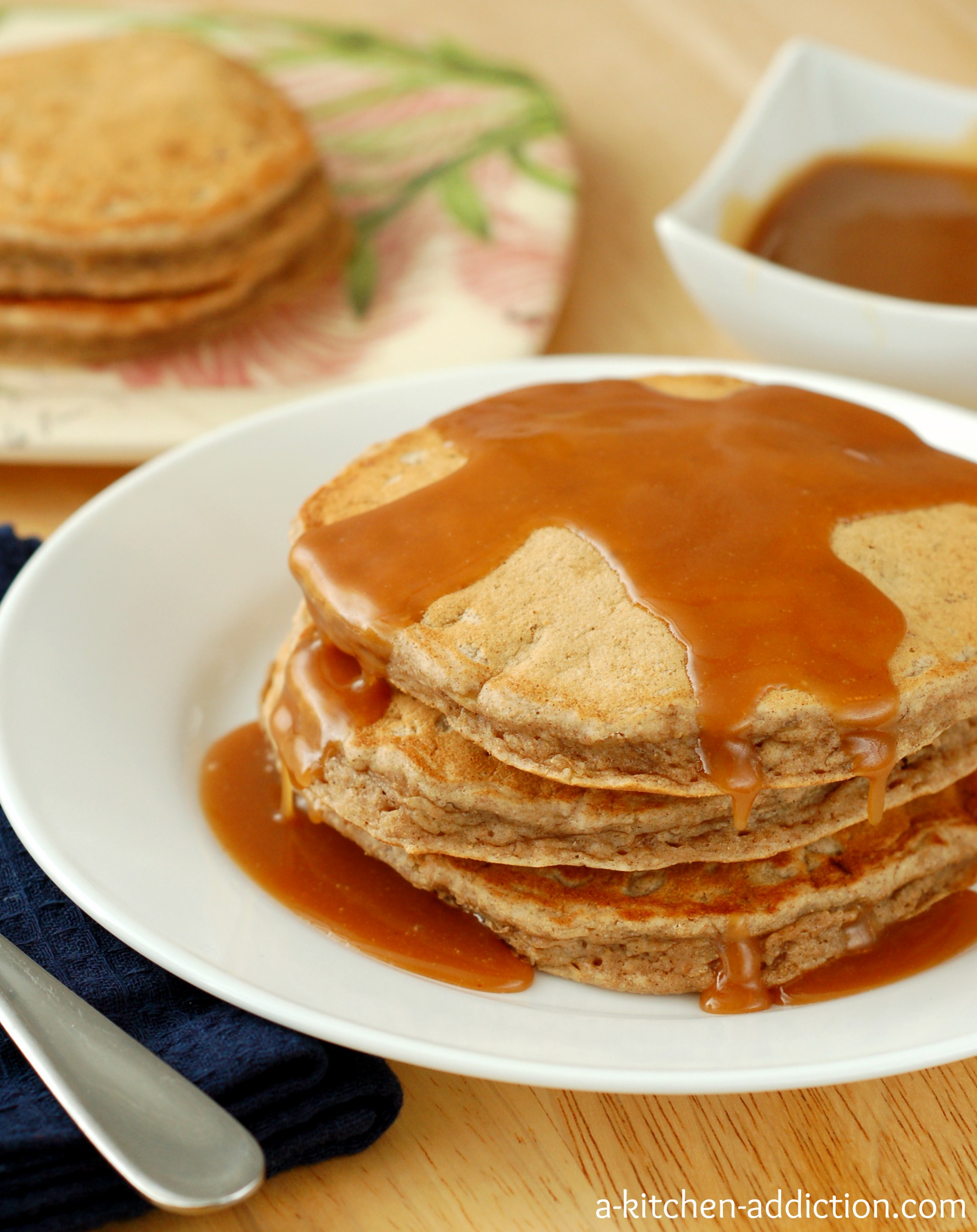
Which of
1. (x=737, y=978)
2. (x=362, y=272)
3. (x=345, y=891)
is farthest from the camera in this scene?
(x=362, y=272)

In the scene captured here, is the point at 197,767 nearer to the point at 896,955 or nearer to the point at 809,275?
the point at 896,955

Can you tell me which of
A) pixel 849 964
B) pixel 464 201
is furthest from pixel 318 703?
pixel 464 201

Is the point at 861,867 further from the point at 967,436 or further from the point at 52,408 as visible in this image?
the point at 52,408

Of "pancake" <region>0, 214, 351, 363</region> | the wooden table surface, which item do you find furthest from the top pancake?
the wooden table surface

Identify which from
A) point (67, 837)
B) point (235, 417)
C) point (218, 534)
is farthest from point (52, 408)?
point (67, 837)

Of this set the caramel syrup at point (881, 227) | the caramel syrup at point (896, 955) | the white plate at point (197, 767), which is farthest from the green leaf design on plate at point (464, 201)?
the caramel syrup at point (896, 955)
